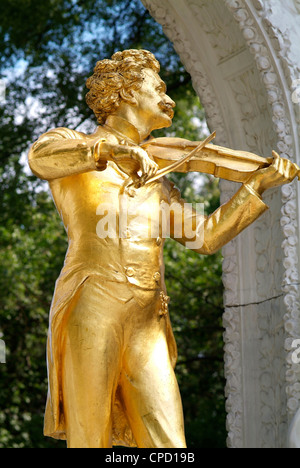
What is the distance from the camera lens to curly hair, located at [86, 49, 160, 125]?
448 cm

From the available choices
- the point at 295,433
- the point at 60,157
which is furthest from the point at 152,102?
the point at 295,433

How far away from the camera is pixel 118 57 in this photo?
180 inches

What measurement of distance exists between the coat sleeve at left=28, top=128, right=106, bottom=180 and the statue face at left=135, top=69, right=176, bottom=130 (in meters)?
0.43

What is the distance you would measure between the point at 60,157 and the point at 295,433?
1.71m

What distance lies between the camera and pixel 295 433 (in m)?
4.46

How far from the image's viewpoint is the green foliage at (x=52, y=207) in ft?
30.8

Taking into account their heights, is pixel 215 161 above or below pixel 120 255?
above

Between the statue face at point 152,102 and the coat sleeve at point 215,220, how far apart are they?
36cm

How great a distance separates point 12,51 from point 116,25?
3.61ft

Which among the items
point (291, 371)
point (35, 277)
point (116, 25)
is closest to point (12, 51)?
point (116, 25)

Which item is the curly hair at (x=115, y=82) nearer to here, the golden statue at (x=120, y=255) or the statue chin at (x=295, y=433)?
the golden statue at (x=120, y=255)

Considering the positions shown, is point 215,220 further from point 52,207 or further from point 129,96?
point 52,207

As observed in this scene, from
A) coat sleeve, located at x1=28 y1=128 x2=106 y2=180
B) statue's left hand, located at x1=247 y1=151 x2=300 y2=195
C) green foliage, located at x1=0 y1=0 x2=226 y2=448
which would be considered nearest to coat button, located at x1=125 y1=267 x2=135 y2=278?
coat sleeve, located at x1=28 y1=128 x2=106 y2=180

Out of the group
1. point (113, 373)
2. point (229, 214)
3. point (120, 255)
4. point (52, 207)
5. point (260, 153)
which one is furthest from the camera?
point (52, 207)
